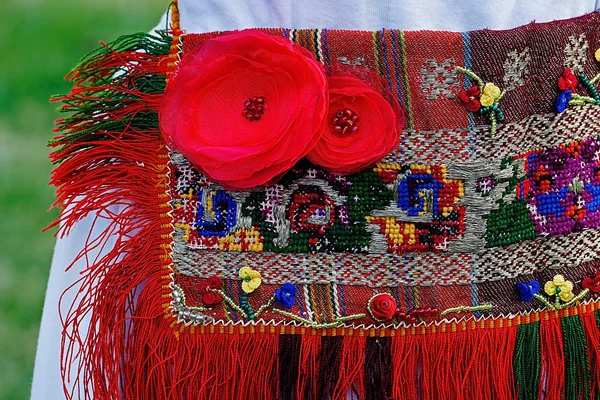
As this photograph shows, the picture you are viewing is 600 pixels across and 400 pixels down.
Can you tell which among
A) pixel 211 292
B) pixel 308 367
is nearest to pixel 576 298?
pixel 308 367

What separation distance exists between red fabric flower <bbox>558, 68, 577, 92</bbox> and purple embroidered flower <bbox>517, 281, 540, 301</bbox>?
272 mm

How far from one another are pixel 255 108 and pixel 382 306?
32cm

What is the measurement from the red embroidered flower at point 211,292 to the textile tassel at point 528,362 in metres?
0.42

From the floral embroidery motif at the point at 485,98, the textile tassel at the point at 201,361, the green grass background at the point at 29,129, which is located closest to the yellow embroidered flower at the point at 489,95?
the floral embroidery motif at the point at 485,98

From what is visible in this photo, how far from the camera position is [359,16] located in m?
0.91

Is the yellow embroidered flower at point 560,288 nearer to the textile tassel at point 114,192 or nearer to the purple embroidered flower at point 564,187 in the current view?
the purple embroidered flower at point 564,187

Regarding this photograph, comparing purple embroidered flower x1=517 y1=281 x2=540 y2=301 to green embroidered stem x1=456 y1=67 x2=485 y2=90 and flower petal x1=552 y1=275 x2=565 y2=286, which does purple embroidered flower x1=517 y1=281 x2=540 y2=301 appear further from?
green embroidered stem x1=456 y1=67 x2=485 y2=90

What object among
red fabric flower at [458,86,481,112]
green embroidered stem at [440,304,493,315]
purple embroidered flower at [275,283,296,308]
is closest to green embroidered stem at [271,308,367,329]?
purple embroidered flower at [275,283,296,308]

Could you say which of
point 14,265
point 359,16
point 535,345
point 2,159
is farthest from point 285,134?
point 2,159

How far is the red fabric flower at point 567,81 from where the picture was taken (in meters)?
0.89

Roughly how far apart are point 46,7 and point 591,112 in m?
3.04

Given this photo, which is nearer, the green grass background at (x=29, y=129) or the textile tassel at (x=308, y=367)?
the textile tassel at (x=308, y=367)

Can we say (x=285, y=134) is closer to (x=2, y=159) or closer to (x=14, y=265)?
(x=14, y=265)

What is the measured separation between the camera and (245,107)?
88 centimetres
